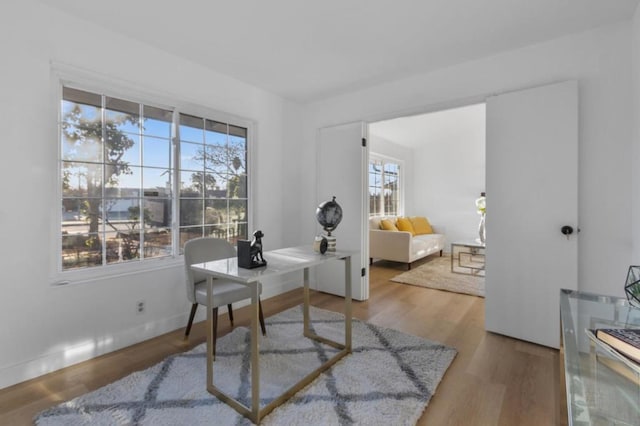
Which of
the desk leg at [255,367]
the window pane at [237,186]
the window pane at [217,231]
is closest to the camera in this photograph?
the desk leg at [255,367]

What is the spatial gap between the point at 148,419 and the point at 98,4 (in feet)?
8.48

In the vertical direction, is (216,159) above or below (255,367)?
above

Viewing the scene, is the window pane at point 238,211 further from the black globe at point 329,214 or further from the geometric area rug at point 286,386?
the black globe at point 329,214

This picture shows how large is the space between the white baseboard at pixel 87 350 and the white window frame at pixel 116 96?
0.47 m

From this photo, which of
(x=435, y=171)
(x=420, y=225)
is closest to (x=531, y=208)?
(x=420, y=225)

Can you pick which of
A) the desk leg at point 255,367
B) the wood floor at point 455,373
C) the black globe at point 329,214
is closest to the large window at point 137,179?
the wood floor at point 455,373

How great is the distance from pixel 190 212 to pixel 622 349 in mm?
3058

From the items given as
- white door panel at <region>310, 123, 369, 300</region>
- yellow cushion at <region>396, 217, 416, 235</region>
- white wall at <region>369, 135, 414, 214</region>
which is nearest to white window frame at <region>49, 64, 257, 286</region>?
white door panel at <region>310, 123, 369, 300</region>

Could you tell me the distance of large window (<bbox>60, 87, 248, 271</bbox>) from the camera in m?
2.30

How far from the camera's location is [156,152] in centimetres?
277

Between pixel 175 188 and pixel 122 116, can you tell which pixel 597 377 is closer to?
pixel 175 188

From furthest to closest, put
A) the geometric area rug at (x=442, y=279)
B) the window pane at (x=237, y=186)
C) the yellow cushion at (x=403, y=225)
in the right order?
the yellow cushion at (x=403, y=225) → the geometric area rug at (x=442, y=279) → the window pane at (x=237, y=186)

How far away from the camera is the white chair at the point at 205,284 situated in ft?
7.68

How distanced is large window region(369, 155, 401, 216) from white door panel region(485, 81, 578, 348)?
12.0 ft
